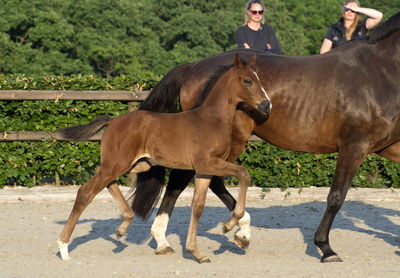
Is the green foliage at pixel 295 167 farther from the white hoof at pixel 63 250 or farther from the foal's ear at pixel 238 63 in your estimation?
the white hoof at pixel 63 250

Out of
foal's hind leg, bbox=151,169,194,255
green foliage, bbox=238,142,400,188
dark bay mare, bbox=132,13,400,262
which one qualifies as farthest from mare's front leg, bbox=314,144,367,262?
green foliage, bbox=238,142,400,188

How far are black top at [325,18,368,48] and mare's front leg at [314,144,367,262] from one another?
5.97 feet

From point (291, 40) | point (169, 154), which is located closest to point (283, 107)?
point (169, 154)

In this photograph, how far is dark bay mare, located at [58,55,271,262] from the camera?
6355 millimetres

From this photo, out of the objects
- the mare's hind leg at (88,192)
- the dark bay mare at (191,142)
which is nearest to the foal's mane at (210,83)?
the dark bay mare at (191,142)

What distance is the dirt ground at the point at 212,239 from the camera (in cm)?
620

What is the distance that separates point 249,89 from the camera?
634 centimetres

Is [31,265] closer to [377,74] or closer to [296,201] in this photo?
[377,74]

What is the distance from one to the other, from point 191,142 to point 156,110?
3.64 ft

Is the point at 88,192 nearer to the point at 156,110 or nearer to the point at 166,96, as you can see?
the point at 156,110

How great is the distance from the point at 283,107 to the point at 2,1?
38.6 meters

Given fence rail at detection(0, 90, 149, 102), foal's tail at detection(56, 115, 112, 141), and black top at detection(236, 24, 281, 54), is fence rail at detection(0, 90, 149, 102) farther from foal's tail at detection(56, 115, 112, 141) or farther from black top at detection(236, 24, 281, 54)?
foal's tail at detection(56, 115, 112, 141)

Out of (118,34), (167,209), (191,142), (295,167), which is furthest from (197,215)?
(118,34)

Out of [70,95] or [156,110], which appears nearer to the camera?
[156,110]
